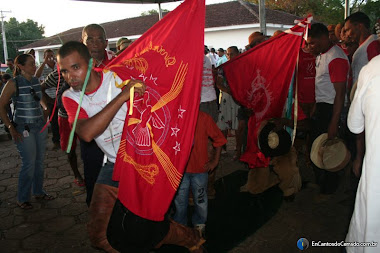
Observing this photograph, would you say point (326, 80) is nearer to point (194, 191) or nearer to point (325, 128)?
point (325, 128)

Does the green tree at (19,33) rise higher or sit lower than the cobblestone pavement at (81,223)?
higher

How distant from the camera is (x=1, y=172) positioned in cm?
632

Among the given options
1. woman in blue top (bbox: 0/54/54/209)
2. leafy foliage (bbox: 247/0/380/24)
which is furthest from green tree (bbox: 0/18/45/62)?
woman in blue top (bbox: 0/54/54/209)

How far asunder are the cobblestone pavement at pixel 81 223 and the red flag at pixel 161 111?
142 cm

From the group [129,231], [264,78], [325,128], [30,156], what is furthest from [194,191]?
[30,156]

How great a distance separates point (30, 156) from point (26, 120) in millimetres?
497

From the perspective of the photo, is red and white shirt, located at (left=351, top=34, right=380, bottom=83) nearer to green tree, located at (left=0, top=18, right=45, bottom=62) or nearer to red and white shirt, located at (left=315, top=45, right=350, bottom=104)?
red and white shirt, located at (left=315, top=45, right=350, bottom=104)

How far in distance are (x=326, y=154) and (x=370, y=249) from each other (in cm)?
207

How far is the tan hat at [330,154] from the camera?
3.72 metres

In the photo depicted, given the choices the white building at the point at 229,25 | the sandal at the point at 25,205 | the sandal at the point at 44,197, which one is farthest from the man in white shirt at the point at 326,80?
the white building at the point at 229,25

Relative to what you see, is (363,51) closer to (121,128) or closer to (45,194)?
Answer: (121,128)

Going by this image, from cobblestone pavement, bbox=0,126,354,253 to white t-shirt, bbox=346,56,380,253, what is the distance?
54.2 inches

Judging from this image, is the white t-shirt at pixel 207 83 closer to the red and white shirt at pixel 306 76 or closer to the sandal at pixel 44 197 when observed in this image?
the red and white shirt at pixel 306 76

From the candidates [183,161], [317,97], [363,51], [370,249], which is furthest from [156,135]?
[363,51]
